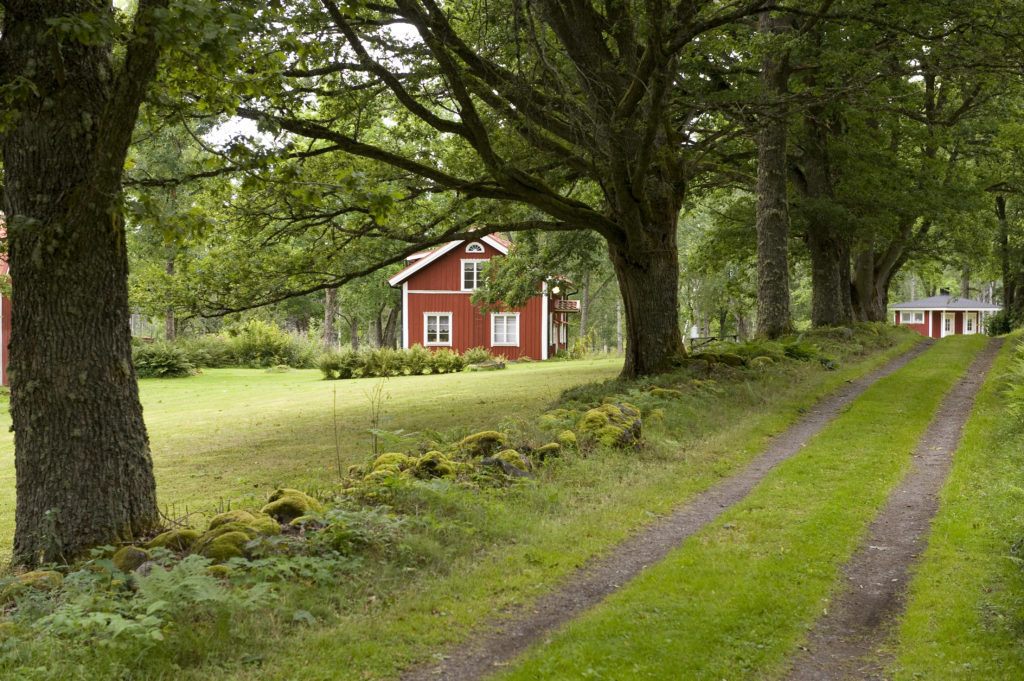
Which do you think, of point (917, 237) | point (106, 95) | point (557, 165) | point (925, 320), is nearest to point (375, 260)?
point (557, 165)

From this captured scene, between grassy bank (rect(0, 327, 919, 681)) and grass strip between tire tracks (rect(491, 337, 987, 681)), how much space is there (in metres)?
0.74

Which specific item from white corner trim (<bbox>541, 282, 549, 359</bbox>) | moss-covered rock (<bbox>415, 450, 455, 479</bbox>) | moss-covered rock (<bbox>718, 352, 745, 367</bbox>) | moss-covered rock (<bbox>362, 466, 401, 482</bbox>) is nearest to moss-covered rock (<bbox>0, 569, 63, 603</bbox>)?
moss-covered rock (<bbox>362, 466, 401, 482</bbox>)

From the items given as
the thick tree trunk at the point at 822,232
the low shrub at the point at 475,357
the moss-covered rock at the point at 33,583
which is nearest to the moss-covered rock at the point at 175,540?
the moss-covered rock at the point at 33,583

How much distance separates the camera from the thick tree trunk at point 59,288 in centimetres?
683

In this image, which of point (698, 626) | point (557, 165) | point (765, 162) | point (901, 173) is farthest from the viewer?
point (901, 173)

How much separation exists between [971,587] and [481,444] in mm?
5626

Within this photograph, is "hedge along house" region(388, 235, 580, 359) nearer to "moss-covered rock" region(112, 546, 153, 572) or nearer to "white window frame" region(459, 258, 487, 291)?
"white window frame" region(459, 258, 487, 291)

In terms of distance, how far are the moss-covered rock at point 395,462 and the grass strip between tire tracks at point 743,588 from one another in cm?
337

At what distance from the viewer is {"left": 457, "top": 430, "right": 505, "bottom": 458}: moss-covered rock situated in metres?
9.80

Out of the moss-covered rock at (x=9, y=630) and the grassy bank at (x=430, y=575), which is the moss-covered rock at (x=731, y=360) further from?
the moss-covered rock at (x=9, y=630)

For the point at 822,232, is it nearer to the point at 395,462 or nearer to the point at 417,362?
the point at 417,362

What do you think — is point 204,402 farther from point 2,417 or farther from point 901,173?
point 901,173

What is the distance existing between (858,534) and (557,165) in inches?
429

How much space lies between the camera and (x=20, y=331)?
6957 millimetres
